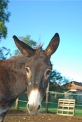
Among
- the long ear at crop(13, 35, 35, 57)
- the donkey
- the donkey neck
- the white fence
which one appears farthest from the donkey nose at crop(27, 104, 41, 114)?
the white fence

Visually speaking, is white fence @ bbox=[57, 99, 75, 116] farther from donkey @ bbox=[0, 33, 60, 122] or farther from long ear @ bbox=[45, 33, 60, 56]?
long ear @ bbox=[45, 33, 60, 56]

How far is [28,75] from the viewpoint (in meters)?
4.18

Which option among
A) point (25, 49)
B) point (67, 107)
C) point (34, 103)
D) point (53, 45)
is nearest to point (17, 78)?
point (25, 49)

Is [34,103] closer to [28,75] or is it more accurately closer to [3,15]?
[28,75]

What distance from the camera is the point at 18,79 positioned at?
198 inches

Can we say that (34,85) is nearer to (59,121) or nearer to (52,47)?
(52,47)

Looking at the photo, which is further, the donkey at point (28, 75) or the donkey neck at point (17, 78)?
the donkey neck at point (17, 78)

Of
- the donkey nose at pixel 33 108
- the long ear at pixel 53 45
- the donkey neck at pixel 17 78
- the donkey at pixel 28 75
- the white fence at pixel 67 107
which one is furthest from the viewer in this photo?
the white fence at pixel 67 107

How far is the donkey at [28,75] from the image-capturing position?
390 cm

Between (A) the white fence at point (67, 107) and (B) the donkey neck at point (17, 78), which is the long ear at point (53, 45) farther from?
(A) the white fence at point (67, 107)

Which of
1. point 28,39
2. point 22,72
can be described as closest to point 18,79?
point 22,72

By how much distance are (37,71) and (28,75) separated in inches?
8.2

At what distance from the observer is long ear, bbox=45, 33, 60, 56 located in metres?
4.48

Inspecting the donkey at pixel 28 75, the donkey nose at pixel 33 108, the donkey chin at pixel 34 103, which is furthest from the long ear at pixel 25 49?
the donkey nose at pixel 33 108
